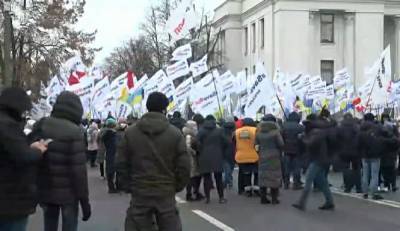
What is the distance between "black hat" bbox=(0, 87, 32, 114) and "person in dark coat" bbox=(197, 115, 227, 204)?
8.46 metres

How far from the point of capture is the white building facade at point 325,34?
57625mm

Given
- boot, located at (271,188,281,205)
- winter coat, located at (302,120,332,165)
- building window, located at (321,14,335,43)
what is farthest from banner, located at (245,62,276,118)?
building window, located at (321,14,335,43)

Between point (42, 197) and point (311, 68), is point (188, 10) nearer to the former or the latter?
point (42, 197)

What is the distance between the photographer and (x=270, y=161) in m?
13.9

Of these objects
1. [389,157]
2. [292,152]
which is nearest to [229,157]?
[292,152]

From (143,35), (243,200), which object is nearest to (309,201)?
(243,200)

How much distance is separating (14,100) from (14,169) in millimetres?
584

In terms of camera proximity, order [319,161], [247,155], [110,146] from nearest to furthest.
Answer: [319,161] < [247,155] < [110,146]

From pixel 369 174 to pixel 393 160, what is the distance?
1.13 meters

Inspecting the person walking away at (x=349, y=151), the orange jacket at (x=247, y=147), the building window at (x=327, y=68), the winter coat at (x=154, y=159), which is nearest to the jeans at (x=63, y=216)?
the winter coat at (x=154, y=159)

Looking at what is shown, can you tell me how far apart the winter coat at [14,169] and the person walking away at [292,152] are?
37.4 ft

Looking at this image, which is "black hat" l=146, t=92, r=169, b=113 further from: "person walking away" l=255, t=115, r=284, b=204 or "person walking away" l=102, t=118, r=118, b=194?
"person walking away" l=102, t=118, r=118, b=194

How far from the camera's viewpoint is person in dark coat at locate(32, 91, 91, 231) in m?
6.88

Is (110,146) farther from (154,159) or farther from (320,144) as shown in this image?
(154,159)
